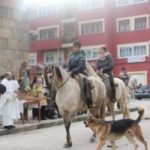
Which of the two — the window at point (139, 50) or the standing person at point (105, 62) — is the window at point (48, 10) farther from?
the standing person at point (105, 62)

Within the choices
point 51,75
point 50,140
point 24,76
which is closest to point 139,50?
point 24,76

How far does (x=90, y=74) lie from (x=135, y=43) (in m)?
41.9

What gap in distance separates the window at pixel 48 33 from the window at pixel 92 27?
4070mm

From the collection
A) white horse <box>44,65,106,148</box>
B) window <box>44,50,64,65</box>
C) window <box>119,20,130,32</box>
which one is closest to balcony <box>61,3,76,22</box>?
window <box>44,50,64,65</box>

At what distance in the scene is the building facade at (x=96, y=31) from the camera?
5375 centimetres

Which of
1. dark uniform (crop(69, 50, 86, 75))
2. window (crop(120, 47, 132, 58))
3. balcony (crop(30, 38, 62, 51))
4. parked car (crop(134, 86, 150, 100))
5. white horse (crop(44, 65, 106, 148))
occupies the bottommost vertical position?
parked car (crop(134, 86, 150, 100))

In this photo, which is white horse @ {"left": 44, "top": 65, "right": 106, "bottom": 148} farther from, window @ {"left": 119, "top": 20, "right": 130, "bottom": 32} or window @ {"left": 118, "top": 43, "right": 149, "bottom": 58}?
window @ {"left": 119, "top": 20, "right": 130, "bottom": 32}

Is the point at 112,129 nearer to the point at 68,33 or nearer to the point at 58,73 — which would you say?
the point at 58,73

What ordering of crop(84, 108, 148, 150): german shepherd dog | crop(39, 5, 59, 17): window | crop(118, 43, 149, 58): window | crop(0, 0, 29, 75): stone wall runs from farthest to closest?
crop(39, 5, 59, 17): window
crop(118, 43, 149, 58): window
crop(0, 0, 29, 75): stone wall
crop(84, 108, 148, 150): german shepherd dog

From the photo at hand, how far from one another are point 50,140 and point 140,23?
4273 centimetres

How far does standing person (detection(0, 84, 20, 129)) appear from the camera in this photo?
1514cm

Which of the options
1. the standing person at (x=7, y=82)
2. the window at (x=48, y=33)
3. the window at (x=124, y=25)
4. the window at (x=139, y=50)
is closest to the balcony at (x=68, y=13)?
the window at (x=48, y=33)

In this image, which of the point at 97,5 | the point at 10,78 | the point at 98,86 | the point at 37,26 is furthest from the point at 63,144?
the point at 37,26

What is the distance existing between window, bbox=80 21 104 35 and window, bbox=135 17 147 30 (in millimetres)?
4109
